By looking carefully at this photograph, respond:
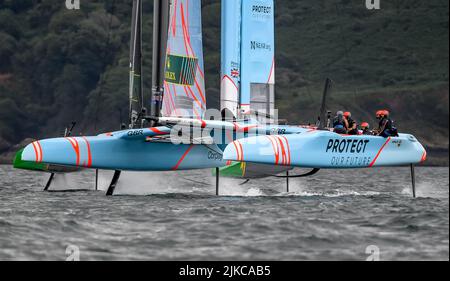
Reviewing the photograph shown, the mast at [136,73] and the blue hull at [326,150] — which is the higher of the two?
the mast at [136,73]

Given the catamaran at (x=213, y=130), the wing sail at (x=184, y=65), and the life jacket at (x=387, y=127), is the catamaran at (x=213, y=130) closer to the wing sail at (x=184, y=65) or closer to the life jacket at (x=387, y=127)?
the wing sail at (x=184, y=65)

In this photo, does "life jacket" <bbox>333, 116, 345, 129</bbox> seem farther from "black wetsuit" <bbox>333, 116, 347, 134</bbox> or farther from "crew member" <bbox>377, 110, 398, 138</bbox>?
"crew member" <bbox>377, 110, 398, 138</bbox>

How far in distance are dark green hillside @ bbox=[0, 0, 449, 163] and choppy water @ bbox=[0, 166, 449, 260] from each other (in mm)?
40142

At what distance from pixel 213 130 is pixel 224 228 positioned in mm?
Answer: 5690

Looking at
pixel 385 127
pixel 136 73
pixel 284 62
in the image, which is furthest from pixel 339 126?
pixel 284 62

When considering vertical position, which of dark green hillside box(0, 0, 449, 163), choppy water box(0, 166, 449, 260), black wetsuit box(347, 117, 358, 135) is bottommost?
choppy water box(0, 166, 449, 260)

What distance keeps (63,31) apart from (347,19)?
1283 inches

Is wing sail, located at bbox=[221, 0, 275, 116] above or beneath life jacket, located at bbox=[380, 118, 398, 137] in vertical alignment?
above

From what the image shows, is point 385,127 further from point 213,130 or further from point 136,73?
point 136,73

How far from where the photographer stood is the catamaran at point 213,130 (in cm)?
1425

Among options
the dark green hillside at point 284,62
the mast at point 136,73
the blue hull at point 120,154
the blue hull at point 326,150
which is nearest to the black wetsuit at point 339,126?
the blue hull at point 326,150

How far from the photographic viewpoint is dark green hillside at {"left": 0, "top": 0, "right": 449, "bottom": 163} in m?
63.1

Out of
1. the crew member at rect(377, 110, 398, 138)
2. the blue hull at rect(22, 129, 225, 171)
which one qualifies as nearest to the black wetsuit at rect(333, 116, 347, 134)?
the crew member at rect(377, 110, 398, 138)

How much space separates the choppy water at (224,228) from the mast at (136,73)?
2.30 meters
